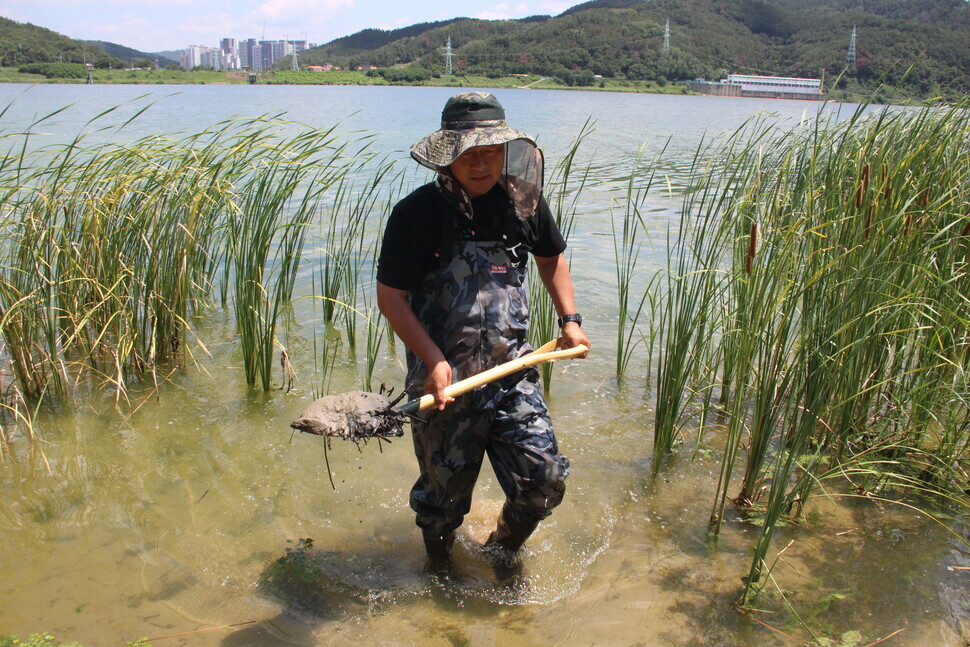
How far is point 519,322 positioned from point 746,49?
69.1 metres

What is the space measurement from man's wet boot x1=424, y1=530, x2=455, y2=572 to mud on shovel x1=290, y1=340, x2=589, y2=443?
0.48m

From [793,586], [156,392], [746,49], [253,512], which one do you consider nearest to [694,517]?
Result: [793,586]

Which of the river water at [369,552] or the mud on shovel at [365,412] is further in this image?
the river water at [369,552]

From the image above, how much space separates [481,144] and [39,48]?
66.5m

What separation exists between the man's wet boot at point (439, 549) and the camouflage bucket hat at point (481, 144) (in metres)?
1.23

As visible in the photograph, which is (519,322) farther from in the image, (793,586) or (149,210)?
(149,210)

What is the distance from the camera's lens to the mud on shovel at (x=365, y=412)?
7.65ft

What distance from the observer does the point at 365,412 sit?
2428mm

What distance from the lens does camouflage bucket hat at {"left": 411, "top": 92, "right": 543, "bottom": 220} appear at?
2.24 meters

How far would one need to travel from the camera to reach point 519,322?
8.16ft

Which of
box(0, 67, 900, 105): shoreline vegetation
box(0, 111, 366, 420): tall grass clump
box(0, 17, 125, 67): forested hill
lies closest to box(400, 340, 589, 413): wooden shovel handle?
box(0, 111, 366, 420): tall grass clump

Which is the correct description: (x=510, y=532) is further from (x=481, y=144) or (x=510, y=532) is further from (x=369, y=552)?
(x=481, y=144)

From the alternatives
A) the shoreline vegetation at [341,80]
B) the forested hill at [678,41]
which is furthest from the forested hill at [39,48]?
the forested hill at [678,41]

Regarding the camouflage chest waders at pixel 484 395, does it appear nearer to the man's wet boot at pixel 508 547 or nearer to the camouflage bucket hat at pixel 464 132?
the man's wet boot at pixel 508 547
